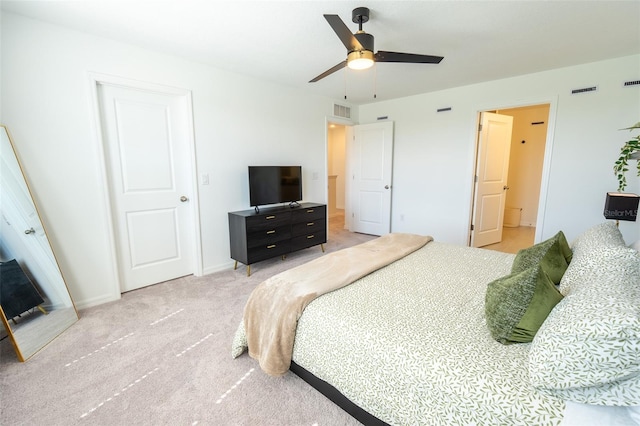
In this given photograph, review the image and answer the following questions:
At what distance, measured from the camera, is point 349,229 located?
562cm

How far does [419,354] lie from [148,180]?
3.02m

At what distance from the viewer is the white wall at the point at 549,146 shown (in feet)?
10.0

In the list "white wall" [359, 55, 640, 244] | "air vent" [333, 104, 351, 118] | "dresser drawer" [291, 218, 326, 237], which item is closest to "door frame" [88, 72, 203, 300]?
"dresser drawer" [291, 218, 326, 237]

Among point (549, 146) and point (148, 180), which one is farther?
point (549, 146)

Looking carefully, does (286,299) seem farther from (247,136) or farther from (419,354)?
(247,136)

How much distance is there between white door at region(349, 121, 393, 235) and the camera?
490cm

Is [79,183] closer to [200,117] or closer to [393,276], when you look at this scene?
[200,117]

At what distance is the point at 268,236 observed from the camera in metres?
3.44

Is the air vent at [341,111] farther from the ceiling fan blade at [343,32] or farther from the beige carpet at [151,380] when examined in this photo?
the beige carpet at [151,380]

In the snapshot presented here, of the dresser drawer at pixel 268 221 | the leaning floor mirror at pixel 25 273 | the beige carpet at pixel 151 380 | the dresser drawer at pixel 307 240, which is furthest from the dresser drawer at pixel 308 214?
the leaning floor mirror at pixel 25 273

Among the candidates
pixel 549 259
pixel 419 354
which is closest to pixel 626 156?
pixel 549 259

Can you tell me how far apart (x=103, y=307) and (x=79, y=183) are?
1.17m

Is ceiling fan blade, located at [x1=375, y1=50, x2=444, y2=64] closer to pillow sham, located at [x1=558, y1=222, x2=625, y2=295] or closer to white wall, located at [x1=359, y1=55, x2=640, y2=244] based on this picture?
pillow sham, located at [x1=558, y1=222, x2=625, y2=295]

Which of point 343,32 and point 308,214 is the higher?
point 343,32
